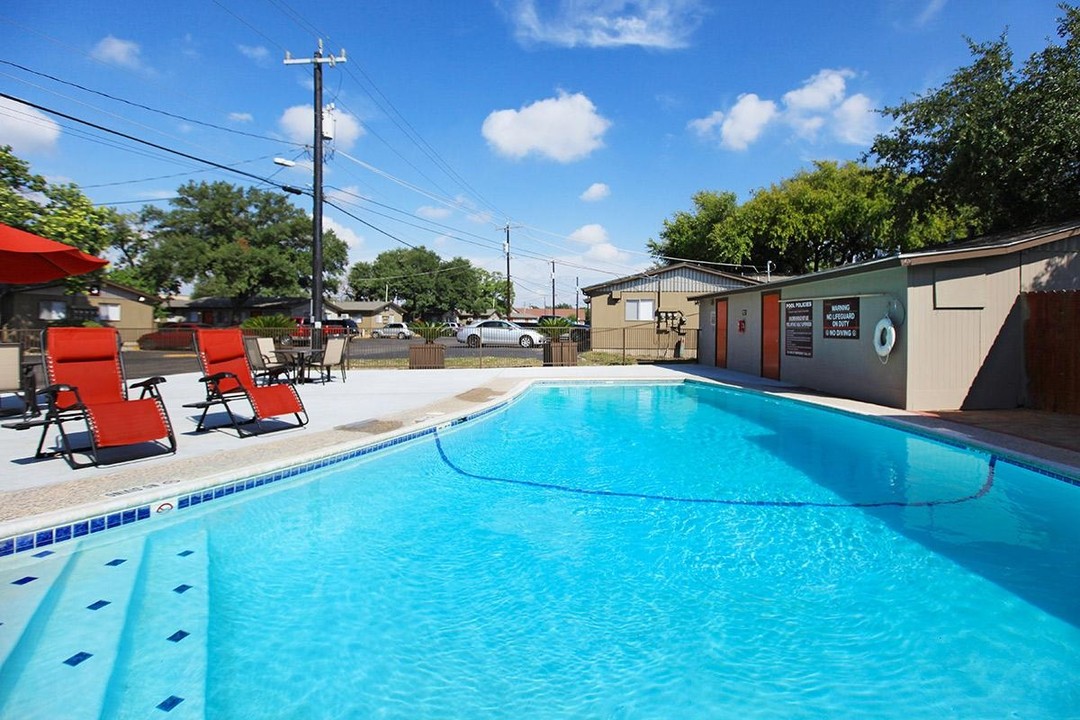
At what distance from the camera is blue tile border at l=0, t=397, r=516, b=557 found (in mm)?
3895

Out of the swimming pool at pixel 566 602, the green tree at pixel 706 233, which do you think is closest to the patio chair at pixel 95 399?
the swimming pool at pixel 566 602

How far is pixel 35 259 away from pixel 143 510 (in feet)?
19.5

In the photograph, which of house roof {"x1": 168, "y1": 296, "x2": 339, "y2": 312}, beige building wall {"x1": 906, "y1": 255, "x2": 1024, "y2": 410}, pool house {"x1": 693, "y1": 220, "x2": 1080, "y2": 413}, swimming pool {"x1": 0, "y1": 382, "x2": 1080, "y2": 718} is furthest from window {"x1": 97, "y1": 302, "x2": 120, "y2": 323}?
beige building wall {"x1": 906, "y1": 255, "x2": 1024, "y2": 410}

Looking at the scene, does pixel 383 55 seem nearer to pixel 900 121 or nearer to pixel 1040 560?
pixel 900 121

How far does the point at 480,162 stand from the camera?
92.8 feet

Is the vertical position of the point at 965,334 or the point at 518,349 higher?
the point at 965,334

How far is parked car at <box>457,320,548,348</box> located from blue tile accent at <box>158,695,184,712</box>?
2667 cm

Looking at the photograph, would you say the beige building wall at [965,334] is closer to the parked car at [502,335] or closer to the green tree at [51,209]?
the parked car at [502,335]

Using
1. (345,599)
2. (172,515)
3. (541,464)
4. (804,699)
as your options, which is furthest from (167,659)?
(541,464)

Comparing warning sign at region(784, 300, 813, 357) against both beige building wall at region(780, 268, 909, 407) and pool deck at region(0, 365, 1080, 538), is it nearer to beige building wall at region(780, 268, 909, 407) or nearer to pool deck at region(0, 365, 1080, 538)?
beige building wall at region(780, 268, 909, 407)

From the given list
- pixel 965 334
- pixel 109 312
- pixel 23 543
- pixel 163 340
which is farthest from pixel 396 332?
pixel 23 543

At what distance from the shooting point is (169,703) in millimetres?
2572

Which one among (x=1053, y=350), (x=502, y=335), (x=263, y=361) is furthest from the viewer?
(x=502, y=335)

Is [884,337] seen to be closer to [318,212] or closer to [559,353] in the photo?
[559,353]
